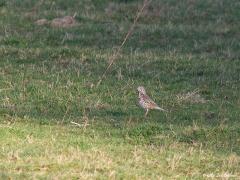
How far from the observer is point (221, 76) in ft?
55.6

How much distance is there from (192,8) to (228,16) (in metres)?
1.26

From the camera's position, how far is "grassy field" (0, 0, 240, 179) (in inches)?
402

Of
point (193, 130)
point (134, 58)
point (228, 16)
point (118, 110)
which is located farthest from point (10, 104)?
point (228, 16)

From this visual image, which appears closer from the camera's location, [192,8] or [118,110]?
[118,110]

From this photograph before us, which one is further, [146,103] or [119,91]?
[119,91]

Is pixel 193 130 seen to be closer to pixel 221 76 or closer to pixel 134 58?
pixel 221 76

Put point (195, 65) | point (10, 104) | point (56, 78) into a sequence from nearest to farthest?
point (10, 104) → point (56, 78) → point (195, 65)

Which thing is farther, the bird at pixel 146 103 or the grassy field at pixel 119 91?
the bird at pixel 146 103

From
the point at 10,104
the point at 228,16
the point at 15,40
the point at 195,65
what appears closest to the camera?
the point at 10,104

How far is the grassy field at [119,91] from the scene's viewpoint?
10211 mm

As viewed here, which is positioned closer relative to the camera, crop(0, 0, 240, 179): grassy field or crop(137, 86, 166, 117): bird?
crop(0, 0, 240, 179): grassy field

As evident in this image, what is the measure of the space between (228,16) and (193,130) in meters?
11.0

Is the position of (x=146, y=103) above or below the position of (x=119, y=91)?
above

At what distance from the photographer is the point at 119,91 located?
15.3 meters
